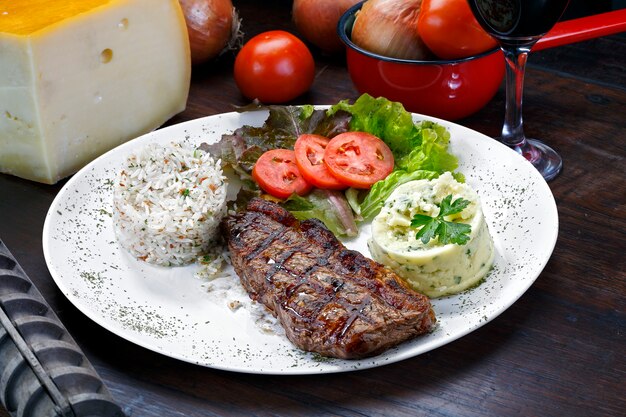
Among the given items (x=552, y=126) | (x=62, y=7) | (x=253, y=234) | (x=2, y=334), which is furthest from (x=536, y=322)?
(x=62, y=7)

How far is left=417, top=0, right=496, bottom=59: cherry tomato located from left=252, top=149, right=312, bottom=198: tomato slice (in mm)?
607

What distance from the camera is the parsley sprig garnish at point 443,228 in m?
2.03

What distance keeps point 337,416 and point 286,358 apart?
196 mm

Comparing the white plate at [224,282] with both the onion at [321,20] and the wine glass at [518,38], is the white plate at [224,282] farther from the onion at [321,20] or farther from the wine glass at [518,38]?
the onion at [321,20]

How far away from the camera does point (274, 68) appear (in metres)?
3.09

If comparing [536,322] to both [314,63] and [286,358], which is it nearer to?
[286,358]

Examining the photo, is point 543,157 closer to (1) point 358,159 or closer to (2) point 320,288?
(1) point 358,159

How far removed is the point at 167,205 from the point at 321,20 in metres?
1.40

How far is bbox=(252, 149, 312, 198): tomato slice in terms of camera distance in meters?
2.56

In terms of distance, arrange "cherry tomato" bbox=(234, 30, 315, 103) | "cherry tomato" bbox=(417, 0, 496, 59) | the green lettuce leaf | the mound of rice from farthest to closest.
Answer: "cherry tomato" bbox=(234, 30, 315, 103) → "cherry tomato" bbox=(417, 0, 496, 59) → the green lettuce leaf → the mound of rice

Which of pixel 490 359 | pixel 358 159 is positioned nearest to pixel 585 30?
pixel 358 159

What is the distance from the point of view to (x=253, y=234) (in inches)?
86.8

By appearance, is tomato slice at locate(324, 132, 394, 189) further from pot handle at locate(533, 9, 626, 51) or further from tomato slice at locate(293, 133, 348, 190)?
pot handle at locate(533, 9, 626, 51)

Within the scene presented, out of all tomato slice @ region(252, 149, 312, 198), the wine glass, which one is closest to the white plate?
the wine glass
